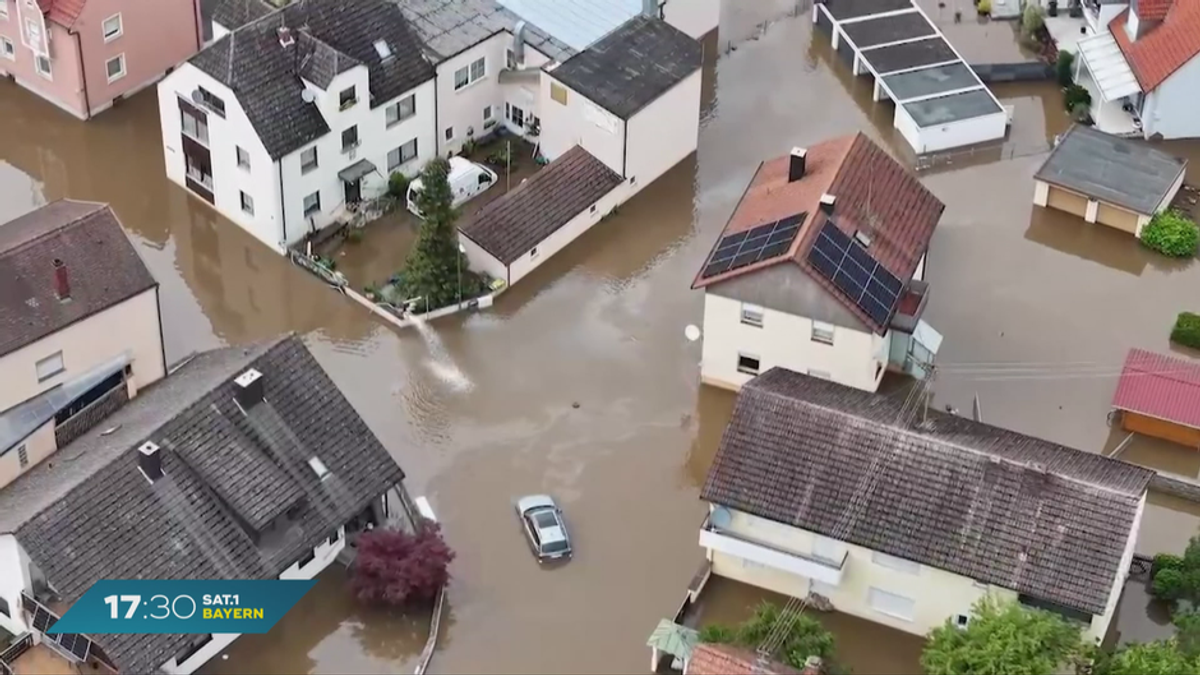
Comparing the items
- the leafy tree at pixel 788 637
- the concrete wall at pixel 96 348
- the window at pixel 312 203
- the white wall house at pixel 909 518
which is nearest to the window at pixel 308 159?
the window at pixel 312 203

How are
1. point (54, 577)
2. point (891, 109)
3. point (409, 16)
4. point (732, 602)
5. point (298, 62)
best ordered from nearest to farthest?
point (54, 577) → point (732, 602) → point (298, 62) → point (409, 16) → point (891, 109)

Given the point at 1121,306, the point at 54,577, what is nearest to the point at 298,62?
the point at 54,577

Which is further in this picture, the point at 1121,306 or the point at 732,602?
the point at 1121,306

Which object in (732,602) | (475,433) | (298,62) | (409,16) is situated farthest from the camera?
(409,16)

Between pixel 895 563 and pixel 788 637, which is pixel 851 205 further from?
pixel 788 637

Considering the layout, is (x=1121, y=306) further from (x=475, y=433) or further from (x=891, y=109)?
(x=475, y=433)

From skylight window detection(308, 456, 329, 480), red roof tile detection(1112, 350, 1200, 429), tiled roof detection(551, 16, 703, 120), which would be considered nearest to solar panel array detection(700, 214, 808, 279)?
tiled roof detection(551, 16, 703, 120)

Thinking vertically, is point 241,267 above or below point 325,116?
below
